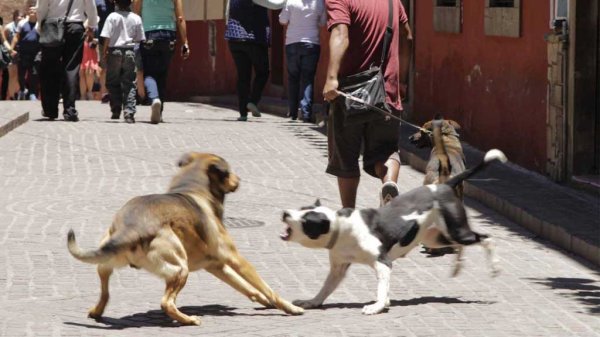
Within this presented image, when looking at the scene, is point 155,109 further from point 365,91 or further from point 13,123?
point 365,91

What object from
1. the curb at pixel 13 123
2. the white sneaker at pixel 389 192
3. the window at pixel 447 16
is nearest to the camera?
the white sneaker at pixel 389 192

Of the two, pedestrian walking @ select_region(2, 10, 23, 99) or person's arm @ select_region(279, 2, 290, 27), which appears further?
pedestrian walking @ select_region(2, 10, 23, 99)

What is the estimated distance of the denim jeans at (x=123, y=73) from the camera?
2114 centimetres

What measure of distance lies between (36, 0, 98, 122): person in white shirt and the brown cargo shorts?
34.4ft

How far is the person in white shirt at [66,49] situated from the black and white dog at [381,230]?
41.1 feet

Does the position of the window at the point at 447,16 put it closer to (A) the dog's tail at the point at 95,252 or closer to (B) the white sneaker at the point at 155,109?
(B) the white sneaker at the point at 155,109

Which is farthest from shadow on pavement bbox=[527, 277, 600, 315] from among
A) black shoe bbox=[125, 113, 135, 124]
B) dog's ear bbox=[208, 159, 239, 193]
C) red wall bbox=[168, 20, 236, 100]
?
red wall bbox=[168, 20, 236, 100]

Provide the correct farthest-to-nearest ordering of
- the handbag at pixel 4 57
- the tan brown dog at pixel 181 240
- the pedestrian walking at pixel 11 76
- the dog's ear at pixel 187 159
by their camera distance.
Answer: the pedestrian walking at pixel 11 76, the handbag at pixel 4 57, the dog's ear at pixel 187 159, the tan brown dog at pixel 181 240

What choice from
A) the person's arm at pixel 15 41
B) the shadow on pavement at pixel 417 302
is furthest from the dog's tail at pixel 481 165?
the person's arm at pixel 15 41

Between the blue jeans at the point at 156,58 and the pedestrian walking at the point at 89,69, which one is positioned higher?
the blue jeans at the point at 156,58

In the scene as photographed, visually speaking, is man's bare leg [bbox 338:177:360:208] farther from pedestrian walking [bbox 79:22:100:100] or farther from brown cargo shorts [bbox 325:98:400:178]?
pedestrian walking [bbox 79:22:100:100]

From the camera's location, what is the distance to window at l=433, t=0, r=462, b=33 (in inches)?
728

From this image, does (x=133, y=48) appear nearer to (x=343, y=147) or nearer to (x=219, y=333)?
(x=343, y=147)

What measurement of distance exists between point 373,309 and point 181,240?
105 cm
